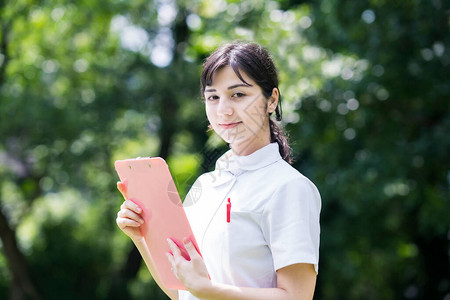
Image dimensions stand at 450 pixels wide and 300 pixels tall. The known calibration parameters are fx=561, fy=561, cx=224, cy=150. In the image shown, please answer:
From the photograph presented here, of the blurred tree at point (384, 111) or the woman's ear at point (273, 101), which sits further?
the blurred tree at point (384, 111)

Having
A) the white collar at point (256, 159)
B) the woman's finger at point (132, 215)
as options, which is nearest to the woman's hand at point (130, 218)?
the woman's finger at point (132, 215)

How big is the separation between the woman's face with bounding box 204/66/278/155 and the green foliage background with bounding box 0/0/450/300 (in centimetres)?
298

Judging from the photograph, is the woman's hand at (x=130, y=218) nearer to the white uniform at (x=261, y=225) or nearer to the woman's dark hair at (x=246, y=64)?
the white uniform at (x=261, y=225)

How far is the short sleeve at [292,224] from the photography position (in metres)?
1.16

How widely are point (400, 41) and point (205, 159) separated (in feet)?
13.3

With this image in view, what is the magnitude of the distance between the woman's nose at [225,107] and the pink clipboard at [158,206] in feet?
0.62

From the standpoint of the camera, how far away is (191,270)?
1.19 meters

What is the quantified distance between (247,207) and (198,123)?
7033 mm

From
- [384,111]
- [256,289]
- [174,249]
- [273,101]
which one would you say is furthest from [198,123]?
[256,289]

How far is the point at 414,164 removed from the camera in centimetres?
544

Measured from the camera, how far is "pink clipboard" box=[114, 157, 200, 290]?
1.26 m

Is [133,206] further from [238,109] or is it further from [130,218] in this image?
[238,109]

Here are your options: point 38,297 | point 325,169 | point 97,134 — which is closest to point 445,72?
point 325,169

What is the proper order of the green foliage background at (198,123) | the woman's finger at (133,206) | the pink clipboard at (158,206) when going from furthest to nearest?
the green foliage background at (198,123) → the woman's finger at (133,206) → the pink clipboard at (158,206)
